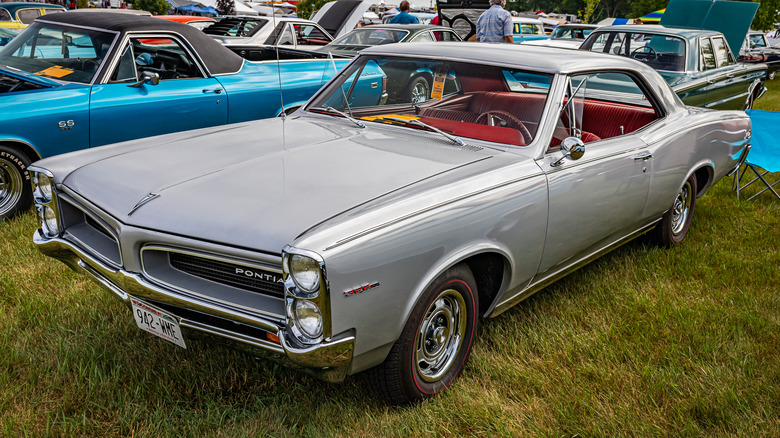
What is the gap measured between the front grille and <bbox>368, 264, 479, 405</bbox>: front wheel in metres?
0.55

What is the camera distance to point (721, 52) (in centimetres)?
869

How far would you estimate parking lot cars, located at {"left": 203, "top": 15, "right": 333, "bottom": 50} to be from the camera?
33.6 ft

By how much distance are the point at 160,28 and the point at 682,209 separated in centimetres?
462

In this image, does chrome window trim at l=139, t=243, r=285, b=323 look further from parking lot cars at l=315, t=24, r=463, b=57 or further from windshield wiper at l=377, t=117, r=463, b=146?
parking lot cars at l=315, t=24, r=463, b=57

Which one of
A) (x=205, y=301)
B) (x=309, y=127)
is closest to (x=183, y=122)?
(x=309, y=127)

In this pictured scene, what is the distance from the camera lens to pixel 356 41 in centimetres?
1105

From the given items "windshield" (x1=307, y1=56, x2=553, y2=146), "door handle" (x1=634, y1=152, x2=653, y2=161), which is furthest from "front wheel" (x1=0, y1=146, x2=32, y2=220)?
"door handle" (x1=634, y1=152, x2=653, y2=161)

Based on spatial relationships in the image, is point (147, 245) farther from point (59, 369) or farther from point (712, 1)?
point (712, 1)

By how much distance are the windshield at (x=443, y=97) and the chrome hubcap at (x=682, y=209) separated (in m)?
1.88

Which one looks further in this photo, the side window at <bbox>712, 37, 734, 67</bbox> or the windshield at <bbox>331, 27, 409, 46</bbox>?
the windshield at <bbox>331, 27, 409, 46</bbox>

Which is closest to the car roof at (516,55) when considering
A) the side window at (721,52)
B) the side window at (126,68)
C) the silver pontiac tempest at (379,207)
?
the silver pontiac tempest at (379,207)

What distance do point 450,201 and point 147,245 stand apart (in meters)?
1.22

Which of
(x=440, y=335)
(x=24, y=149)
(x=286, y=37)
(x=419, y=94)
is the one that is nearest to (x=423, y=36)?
(x=286, y=37)

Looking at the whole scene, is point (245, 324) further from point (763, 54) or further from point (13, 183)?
point (763, 54)
